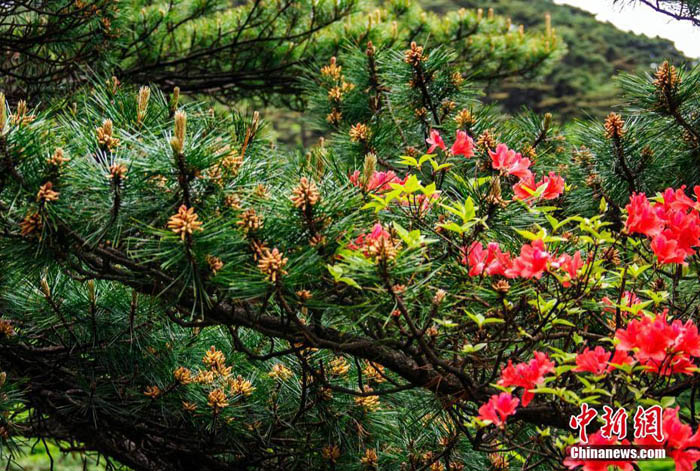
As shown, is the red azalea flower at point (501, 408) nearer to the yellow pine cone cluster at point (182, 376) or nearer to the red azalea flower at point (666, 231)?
the red azalea flower at point (666, 231)

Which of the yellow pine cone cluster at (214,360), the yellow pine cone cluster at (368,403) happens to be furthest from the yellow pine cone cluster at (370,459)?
the yellow pine cone cluster at (214,360)

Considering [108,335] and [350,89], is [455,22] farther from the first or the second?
[108,335]

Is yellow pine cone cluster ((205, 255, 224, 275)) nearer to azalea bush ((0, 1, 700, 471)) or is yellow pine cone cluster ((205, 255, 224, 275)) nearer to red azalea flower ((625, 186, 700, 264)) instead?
azalea bush ((0, 1, 700, 471))

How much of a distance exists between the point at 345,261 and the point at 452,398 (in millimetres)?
403

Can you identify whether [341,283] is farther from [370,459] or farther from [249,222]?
[370,459]

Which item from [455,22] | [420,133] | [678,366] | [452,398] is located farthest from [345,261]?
[455,22]

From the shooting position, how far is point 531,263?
0.95m

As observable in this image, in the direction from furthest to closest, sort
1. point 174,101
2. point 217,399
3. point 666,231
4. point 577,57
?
point 577,57 < point 217,399 < point 174,101 < point 666,231

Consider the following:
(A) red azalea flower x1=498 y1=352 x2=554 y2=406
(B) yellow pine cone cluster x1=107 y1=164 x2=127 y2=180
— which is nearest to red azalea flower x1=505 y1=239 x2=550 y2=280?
(A) red azalea flower x1=498 y1=352 x2=554 y2=406

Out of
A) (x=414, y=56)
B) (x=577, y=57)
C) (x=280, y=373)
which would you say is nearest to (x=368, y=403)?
(x=280, y=373)

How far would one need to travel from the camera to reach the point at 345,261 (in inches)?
37.2

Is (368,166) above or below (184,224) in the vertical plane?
above

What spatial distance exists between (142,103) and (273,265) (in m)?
0.50

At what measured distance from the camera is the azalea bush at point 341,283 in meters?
0.92
